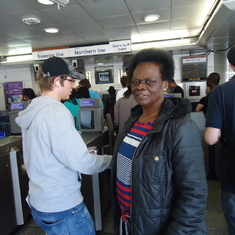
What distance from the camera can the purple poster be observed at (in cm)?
705

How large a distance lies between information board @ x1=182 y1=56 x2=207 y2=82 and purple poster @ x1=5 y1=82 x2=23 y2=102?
543cm

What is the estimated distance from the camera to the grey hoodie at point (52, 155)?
3.05ft

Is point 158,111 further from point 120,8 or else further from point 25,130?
point 120,8

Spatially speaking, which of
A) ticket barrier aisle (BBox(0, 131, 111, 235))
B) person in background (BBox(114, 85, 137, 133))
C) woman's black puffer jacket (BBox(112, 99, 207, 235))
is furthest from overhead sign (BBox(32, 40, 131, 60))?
woman's black puffer jacket (BBox(112, 99, 207, 235))

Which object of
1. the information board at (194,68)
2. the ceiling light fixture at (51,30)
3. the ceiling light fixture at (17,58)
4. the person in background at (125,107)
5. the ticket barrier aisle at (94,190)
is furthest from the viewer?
the ceiling light fixture at (17,58)

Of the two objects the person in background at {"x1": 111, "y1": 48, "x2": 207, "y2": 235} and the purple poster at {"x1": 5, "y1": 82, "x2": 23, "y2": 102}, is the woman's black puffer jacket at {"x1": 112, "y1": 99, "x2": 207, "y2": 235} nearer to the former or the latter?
the person in background at {"x1": 111, "y1": 48, "x2": 207, "y2": 235}

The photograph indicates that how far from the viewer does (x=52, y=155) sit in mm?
964

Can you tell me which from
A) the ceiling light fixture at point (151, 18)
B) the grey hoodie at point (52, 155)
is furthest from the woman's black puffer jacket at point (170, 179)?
the ceiling light fixture at point (151, 18)

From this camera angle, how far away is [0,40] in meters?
4.50

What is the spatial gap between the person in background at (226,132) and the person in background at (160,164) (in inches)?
21.0

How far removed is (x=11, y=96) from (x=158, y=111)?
7401 millimetres

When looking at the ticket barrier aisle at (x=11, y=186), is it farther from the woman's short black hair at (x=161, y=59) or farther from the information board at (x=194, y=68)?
the information board at (x=194, y=68)

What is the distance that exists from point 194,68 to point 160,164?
18.8ft

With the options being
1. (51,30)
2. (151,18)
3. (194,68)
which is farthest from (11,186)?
(194,68)
